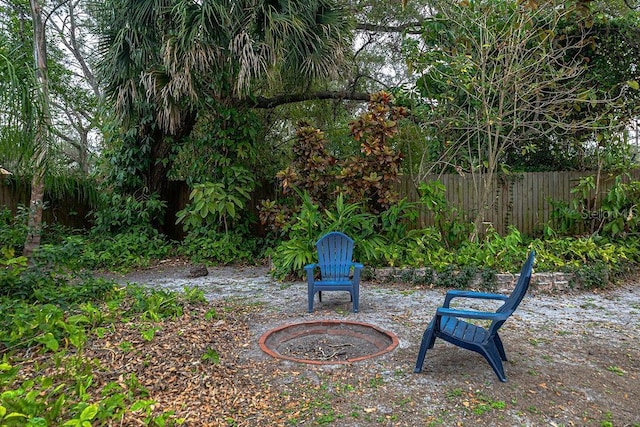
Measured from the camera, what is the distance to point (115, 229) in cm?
885

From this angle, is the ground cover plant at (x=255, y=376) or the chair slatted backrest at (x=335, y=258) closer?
the ground cover plant at (x=255, y=376)

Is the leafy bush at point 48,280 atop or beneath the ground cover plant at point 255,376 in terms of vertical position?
atop

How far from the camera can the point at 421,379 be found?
121 inches

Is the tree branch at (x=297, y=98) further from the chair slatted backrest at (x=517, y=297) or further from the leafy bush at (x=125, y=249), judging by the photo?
the chair slatted backrest at (x=517, y=297)

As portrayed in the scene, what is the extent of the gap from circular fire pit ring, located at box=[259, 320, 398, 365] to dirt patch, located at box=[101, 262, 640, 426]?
0.10 meters

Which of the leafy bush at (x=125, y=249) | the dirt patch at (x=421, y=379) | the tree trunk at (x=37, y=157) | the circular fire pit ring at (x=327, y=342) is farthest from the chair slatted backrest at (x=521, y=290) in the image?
the leafy bush at (x=125, y=249)

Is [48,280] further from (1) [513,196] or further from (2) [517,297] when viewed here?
(1) [513,196]

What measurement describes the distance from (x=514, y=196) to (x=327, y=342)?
5.58 m

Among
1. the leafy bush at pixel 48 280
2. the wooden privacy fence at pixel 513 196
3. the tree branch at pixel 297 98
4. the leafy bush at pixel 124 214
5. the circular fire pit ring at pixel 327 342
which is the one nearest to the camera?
the circular fire pit ring at pixel 327 342

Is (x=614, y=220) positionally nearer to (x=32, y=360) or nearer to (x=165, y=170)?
(x=32, y=360)

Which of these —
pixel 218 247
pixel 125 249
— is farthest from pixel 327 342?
pixel 125 249

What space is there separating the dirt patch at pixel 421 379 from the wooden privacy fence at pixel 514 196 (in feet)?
11.2

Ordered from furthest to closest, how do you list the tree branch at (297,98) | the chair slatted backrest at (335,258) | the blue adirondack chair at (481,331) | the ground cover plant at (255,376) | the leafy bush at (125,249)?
1. the tree branch at (297,98)
2. the leafy bush at (125,249)
3. the chair slatted backrest at (335,258)
4. the blue adirondack chair at (481,331)
5. the ground cover plant at (255,376)

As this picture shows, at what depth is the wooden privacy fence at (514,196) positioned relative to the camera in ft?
26.2
